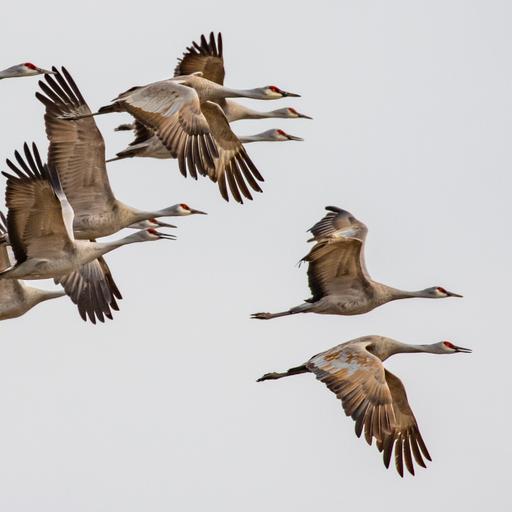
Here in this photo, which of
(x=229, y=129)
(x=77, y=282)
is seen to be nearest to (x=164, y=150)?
(x=229, y=129)

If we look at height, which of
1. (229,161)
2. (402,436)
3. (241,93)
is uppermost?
(241,93)

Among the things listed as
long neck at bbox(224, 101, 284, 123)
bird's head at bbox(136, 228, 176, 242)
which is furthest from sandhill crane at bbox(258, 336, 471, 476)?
long neck at bbox(224, 101, 284, 123)

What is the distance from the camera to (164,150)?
62.9 feet

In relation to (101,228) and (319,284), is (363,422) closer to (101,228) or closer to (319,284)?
(319,284)

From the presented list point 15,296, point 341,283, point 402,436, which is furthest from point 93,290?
point 402,436

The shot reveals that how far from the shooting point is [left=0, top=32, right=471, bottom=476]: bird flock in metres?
16.8

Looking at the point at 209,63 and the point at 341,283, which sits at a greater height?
the point at 209,63

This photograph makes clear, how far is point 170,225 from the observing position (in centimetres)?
1912

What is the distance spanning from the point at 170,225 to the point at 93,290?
1518 mm

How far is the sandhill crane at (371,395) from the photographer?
17031 mm

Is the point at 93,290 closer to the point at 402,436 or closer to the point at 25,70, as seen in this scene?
the point at 25,70

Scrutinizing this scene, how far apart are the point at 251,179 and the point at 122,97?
192cm

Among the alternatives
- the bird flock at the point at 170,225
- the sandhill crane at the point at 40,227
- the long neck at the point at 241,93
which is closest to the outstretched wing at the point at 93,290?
the bird flock at the point at 170,225

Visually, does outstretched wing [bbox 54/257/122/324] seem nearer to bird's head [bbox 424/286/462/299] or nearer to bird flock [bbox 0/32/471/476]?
bird flock [bbox 0/32/471/476]
